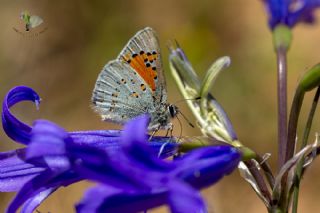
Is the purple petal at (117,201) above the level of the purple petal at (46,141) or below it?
below

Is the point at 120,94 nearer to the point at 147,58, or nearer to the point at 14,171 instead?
the point at 147,58

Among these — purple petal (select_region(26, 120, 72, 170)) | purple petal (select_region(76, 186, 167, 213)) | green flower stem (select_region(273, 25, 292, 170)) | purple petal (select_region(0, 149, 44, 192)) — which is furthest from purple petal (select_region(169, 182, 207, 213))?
green flower stem (select_region(273, 25, 292, 170))

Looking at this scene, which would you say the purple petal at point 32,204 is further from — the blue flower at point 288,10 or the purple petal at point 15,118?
the blue flower at point 288,10

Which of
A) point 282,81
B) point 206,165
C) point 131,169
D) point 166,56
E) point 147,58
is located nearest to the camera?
point 131,169

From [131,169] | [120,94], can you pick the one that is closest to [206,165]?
[131,169]

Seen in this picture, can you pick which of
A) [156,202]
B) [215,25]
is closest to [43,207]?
[215,25]

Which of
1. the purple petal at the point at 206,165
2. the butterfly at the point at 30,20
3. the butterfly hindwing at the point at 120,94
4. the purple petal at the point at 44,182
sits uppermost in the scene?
the butterfly at the point at 30,20

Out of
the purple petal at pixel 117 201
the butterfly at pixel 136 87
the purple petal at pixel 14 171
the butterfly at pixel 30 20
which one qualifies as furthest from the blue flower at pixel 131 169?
the butterfly at pixel 30 20
